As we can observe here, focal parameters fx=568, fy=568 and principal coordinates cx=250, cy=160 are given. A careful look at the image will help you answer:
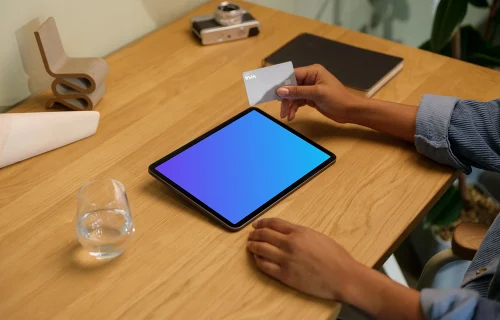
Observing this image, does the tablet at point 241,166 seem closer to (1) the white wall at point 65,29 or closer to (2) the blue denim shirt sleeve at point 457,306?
(2) the blue denim shirt sleeve at point 457,306

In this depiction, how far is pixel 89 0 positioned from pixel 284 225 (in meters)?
0.70

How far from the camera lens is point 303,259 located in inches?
30.8

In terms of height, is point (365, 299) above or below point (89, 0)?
below

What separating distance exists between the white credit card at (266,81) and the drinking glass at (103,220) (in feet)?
1.03

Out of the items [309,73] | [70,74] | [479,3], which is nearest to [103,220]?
[70,74]

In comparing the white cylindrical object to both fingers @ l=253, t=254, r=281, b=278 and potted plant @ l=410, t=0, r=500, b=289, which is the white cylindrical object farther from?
potted plant @ l=410, t=0, r=500, b=289

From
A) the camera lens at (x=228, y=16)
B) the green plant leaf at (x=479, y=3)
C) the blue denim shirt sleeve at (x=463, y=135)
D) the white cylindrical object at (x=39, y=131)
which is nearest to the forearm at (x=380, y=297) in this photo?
the blue denim shirt sleeve at (x=463, y=135)

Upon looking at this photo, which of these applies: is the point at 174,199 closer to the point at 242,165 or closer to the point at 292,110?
the point at 242,165

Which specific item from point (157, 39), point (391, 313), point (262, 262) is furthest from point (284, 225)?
point (157, 39)

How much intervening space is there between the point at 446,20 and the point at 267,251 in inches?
52.3

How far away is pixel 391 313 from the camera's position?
2.53 feet

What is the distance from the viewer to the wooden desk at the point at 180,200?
757mm

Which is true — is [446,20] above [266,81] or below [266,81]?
below

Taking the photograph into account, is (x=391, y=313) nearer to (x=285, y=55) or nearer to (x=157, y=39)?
(x=285, y=55)
